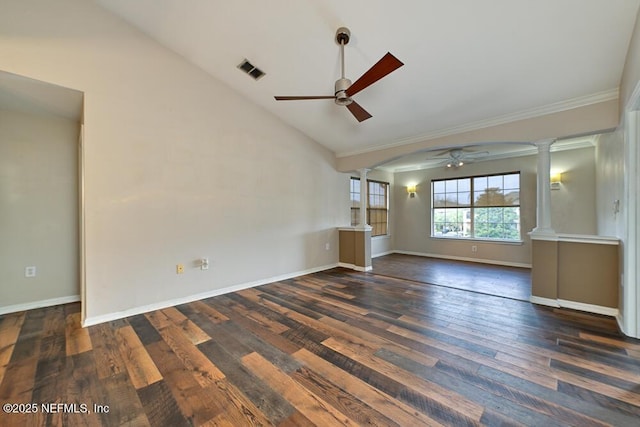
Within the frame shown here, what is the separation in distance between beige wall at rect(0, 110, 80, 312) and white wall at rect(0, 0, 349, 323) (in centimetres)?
117

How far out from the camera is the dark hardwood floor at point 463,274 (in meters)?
4.00

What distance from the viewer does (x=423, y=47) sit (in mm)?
2686

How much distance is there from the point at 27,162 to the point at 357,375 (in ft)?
14.9

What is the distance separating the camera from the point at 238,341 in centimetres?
242

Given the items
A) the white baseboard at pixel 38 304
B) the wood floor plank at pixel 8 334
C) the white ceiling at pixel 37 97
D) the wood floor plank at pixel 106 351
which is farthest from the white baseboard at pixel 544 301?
the white baseboard at pixel 38 304

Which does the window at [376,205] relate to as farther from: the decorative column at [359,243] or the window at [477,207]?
the window at [477,207]

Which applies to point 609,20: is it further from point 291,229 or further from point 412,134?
point 291,229

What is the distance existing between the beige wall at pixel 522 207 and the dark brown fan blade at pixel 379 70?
16.4 ft

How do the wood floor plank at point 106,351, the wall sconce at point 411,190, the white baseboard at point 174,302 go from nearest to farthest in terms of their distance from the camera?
the wood floor plank at point 106,351
the white baseboard at point 174,302
the wall sconce at point 411,190

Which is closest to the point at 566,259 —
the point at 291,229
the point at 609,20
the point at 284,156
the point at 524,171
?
the point at 609,20

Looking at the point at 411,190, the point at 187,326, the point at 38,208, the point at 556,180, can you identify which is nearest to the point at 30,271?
the point at 38,208

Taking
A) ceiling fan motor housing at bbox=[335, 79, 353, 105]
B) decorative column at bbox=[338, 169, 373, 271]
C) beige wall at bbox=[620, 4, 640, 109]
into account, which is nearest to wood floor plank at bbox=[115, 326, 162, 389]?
ceiling fan motor housing at bbox=[335, 79, 353, 105]

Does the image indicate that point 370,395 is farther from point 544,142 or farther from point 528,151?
point 528,151

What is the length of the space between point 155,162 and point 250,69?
5.67 feet
